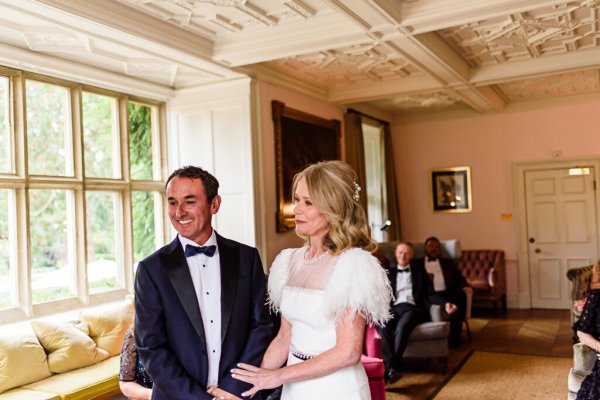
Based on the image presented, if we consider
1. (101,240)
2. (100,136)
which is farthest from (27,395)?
(100,136)

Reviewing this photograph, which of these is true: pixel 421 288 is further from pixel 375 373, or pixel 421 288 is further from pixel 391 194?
pixel 391 194

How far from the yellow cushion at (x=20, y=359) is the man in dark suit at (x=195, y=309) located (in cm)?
252

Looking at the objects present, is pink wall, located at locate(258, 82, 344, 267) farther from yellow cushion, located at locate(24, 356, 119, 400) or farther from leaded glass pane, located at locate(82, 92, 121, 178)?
yellow cushion, located at locate(24, 356, 119, 400)

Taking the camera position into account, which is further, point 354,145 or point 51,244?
point 354,145

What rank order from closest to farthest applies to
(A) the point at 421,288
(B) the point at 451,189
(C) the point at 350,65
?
(A) the point at 421,288
(C) the point at 350,65
(B) the point at 451,189

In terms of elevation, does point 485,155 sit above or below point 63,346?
above

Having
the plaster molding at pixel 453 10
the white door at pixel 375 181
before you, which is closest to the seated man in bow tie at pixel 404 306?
the plaster molding at pixel 453 10

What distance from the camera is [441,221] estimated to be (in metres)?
9.54

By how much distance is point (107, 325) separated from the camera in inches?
196

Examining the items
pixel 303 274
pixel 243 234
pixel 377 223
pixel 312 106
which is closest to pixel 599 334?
pixel 303 274

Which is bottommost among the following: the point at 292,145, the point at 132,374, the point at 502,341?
the point at 502,341

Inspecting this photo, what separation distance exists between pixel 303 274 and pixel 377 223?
7.05 metres

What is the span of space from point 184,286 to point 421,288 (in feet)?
14.2

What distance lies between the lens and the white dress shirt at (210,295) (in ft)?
6.66
